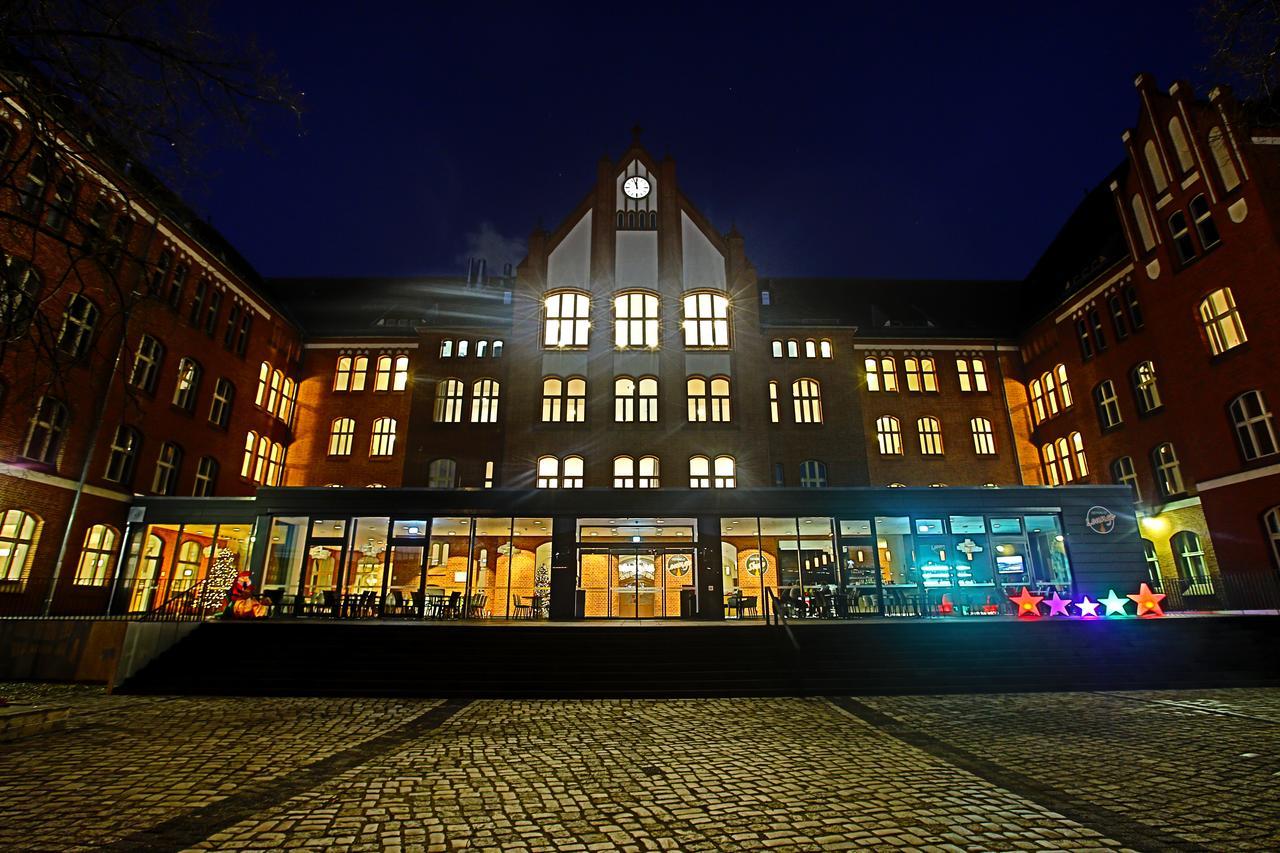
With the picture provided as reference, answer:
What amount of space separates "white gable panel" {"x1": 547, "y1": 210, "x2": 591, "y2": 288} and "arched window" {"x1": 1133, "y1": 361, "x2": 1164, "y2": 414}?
943 inches

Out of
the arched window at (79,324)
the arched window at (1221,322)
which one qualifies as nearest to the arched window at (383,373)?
the arched window at (79,324)

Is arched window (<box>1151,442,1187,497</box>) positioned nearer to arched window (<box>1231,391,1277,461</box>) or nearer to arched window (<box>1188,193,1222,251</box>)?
arched window (<box>1231,391,1277,461</box>)

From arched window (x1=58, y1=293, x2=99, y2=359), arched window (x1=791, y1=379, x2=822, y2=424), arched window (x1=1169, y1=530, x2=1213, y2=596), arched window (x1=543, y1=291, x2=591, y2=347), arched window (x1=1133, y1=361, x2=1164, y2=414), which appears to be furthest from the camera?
arched window (x1=791, y1=379, x2=822, y2=424)

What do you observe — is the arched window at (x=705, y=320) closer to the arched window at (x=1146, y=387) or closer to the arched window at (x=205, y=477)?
the arched window at (x=1146, y=387)

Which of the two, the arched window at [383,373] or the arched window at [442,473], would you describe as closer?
the arched window at [442,473]

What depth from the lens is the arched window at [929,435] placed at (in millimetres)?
32344

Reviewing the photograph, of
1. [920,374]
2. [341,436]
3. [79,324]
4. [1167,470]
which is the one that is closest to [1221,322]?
[1167,470]

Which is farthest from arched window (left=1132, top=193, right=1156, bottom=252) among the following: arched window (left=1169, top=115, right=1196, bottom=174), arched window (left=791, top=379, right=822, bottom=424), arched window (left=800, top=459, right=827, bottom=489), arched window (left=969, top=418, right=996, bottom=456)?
arched window (left=800, top=459, right=827, bottom=489)

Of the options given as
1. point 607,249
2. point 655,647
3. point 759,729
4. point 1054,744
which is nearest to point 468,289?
point 607,249

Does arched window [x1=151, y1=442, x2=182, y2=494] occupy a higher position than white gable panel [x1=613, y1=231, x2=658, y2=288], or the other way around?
white gable panel [x1=613, y1=231, x2=658, y2=288]

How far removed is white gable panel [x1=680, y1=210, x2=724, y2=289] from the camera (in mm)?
27953

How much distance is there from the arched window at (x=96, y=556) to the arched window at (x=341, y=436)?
1043cm

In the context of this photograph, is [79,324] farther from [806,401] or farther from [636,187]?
[806,401]

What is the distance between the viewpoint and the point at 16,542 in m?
18.7
